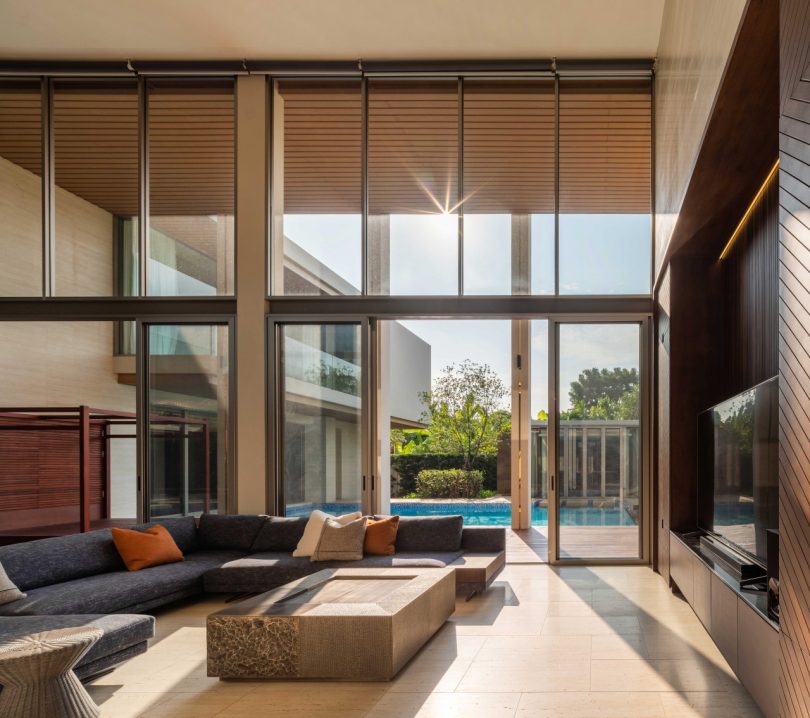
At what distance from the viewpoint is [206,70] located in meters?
7.97

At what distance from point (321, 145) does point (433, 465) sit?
968 cm

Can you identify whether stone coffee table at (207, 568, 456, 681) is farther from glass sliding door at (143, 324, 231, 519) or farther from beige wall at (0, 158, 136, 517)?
beige wall at (0, 158, 136, 517)

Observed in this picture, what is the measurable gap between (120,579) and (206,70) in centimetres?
509

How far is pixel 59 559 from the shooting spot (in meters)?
5.63

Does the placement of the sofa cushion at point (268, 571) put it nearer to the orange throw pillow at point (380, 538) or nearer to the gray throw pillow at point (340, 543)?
the gray throw pillow at point (340, 543)

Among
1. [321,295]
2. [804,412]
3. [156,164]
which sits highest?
[156,164]

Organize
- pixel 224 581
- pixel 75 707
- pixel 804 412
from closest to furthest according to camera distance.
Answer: pixel 804 412, pixel 75 707, pixel 224 581

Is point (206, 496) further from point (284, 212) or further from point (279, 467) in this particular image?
point (284, 212)

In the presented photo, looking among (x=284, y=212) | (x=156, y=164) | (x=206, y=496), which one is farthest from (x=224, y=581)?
(x=156, y=164)

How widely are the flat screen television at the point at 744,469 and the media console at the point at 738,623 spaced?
0.22 metres

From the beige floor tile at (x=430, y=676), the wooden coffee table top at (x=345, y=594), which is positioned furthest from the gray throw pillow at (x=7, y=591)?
the beige floor tile at (x=430, y=676)

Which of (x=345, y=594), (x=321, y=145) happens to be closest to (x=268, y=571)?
(x=345, y=594)

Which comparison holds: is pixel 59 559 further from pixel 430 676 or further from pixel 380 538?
pixel 430 676

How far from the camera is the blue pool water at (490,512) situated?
7.86 meters
